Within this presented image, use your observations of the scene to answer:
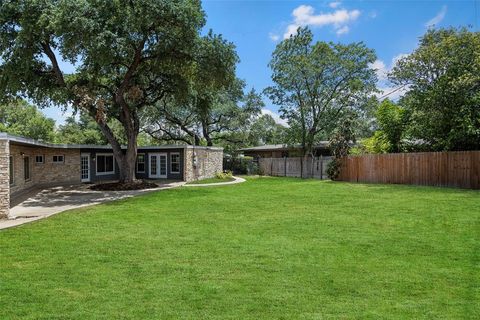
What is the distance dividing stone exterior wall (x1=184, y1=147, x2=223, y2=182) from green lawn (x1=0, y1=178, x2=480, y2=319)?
12.9 metres

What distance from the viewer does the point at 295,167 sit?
27688mm

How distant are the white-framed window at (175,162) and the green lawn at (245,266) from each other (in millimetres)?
13643

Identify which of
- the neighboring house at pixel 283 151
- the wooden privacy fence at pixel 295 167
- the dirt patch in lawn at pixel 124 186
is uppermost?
the neighboring house at pixel 283 151

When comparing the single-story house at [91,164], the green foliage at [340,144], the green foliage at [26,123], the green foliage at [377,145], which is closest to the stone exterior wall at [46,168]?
the single-story house at [91,164]

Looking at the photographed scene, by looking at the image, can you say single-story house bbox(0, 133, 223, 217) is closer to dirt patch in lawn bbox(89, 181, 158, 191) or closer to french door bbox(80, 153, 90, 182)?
french door bbox(80, 153, 90, 182)

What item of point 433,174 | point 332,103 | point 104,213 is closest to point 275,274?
point 104,213

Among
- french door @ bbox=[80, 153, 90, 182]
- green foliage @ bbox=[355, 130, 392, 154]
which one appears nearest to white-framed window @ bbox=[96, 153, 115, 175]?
french door @ bbox=[80, 153, 90, 182]

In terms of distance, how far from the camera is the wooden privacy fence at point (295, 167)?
25438 mm

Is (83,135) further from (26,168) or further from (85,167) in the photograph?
(26,168)

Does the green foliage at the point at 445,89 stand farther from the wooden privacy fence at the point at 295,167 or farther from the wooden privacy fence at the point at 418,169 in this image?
the wooden privacy fence at the point at 295,167

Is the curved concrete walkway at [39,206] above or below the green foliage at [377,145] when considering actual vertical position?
below

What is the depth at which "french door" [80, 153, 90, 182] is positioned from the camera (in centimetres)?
2158

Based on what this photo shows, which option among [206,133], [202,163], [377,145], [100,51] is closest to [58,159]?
[202,163]

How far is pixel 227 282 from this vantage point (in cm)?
475
